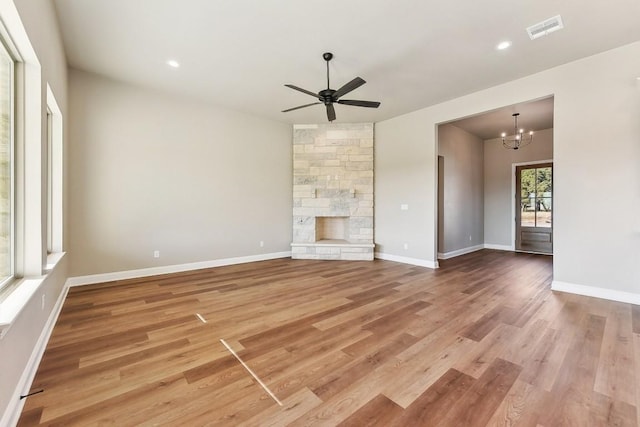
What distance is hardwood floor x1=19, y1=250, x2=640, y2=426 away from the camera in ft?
4.91

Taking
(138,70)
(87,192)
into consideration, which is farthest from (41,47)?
(87,192)

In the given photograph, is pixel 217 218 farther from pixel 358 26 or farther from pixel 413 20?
pixel 413 20

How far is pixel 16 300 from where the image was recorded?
5.20 feet

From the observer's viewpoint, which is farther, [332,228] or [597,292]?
[332,228]

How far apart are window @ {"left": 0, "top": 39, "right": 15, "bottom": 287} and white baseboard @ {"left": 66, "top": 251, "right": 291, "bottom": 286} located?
2.26m

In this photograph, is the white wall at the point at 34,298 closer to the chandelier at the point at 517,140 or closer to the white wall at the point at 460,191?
the white wall at the point at 460,191

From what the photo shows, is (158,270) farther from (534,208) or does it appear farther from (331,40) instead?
(534,208)

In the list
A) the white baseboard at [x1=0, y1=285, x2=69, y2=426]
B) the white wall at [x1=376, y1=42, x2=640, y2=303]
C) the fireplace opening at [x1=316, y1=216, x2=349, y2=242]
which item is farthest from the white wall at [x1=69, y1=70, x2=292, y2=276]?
the white wall at [x1=376, y1=42, x2=640, y2=303]

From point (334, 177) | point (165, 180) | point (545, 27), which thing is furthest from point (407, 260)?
point (165, 180)

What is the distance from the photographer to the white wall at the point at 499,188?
7.11 meters

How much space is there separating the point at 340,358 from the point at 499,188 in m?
7.47

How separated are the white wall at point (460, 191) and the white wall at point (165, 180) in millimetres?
3749

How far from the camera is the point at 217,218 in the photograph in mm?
5129

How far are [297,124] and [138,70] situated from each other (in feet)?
10.2
